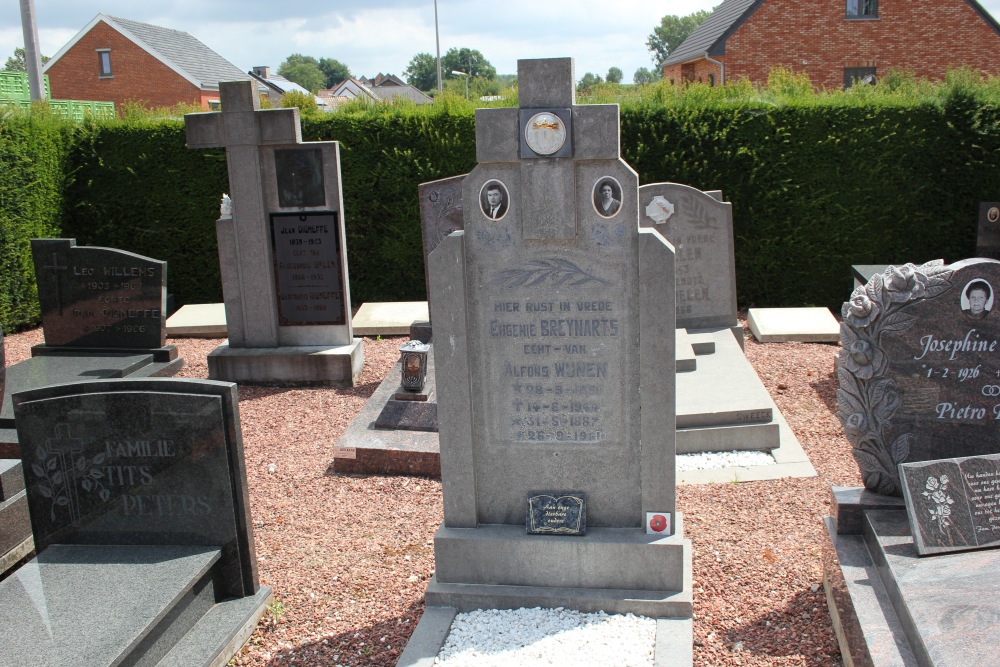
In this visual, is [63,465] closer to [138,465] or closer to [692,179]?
[138,465]

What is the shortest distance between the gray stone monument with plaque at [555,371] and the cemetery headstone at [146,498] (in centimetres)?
103

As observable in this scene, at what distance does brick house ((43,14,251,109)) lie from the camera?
33.9 meters

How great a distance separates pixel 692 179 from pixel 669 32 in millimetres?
109636

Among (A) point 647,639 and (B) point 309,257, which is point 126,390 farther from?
(B) point 309,257

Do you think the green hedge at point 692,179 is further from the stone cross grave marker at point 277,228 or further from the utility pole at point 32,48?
the stone cross grave marker at point 277,228

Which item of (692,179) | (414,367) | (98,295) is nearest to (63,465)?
(414,367)

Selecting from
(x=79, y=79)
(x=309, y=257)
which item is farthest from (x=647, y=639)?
(x=79, y=79)

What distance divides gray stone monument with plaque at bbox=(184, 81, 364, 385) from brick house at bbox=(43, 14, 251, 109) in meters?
27.8

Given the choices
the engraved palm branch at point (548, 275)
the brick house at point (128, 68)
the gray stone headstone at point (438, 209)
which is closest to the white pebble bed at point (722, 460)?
the engraved palm branch at point (548, 275)

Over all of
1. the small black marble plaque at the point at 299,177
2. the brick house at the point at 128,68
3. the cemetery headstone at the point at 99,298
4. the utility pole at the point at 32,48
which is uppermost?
the brick house at the point at 128,68

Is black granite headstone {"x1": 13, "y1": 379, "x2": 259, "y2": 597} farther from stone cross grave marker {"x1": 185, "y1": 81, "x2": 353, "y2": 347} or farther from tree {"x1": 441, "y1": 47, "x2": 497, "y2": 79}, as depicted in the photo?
tree {"x1": 441, "y1": 47, "x2": 497, "y2": 79}

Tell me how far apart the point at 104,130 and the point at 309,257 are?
5.86m

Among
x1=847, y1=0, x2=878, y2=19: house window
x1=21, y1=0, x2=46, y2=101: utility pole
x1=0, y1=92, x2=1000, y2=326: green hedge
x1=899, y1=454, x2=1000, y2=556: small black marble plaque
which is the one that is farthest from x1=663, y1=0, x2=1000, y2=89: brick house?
x1=899, y1=454, x2=1000, y2=556: small black marble plaque

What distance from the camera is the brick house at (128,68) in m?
→ 33.9
